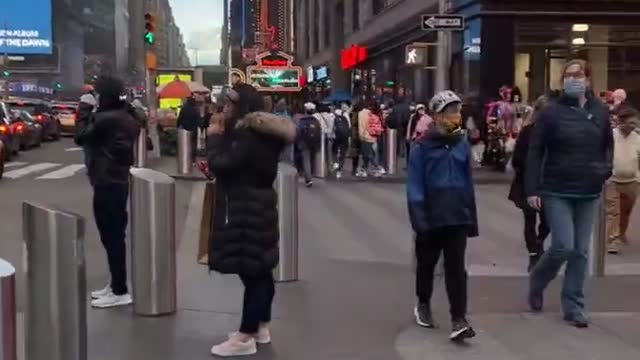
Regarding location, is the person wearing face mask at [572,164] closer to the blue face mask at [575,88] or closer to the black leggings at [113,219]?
the blue face mask at [575,88]

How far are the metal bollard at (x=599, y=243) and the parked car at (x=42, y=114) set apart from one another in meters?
27.9

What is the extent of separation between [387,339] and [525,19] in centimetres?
1878

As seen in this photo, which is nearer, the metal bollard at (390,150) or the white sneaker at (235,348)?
the white sneaker at (235,348)

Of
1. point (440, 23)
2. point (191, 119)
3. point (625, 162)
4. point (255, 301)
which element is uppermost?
point (440, 23)

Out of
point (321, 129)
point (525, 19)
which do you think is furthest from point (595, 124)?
point (525, 19)

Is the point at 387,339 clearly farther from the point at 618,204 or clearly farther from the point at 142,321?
the point at 618,204

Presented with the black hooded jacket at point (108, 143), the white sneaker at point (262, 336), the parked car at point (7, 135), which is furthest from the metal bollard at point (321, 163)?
the white sneaker at point (262, 336)

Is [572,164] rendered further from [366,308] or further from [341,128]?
[341,128]

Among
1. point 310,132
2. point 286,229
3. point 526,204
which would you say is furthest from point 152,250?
point 310,132

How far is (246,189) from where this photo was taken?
595 cm

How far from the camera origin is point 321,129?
64.6 feet

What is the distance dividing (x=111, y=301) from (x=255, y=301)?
71.1 inches

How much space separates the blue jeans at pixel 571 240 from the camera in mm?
6793

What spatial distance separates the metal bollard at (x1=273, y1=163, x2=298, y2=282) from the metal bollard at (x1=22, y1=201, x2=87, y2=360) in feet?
12.3
